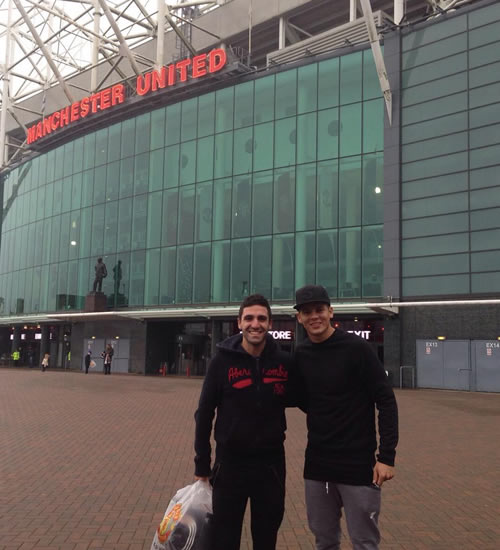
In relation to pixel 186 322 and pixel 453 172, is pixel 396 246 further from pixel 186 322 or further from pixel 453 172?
pixel 186 322

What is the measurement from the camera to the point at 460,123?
25.7 meters

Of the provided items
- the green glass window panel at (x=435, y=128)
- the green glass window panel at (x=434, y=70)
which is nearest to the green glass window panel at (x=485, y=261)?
the green glass window panel at (x=435, y=128)

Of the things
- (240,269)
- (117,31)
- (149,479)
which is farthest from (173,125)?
(149,479)

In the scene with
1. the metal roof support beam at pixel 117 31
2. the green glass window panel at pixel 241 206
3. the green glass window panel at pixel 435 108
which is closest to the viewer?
the green glass window panel at pixel 435 108

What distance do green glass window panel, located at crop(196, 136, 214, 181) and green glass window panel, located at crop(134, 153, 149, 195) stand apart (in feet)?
13.3

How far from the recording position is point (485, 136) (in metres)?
25.0

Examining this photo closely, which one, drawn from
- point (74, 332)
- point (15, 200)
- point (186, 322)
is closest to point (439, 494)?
point (186, 322)

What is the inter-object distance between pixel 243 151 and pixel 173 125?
19.5 ft

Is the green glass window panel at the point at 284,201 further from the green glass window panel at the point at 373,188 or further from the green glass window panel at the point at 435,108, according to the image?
the green glass window panel at the point at 435,108

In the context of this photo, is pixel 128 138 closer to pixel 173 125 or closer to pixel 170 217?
pixel 173 125

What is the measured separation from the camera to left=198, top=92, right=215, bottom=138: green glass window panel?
33484mm

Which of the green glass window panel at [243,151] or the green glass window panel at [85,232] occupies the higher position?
the green glass window panel at [243,151]

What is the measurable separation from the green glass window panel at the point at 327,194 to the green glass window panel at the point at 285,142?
6.53 ft

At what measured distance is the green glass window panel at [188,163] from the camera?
33.8 meters
